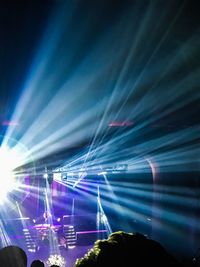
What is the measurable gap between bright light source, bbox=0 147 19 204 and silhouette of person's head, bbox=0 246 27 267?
19.3 ft

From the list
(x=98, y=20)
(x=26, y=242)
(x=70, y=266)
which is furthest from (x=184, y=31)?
(x=26, y=242)

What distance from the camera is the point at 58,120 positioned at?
230 inches

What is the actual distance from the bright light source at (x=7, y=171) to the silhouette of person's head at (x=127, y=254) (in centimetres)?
649

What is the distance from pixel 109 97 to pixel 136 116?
43.5 inches

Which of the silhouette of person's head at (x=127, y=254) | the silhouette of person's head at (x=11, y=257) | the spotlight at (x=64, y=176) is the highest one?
the spotlight at (x=64, y=176)

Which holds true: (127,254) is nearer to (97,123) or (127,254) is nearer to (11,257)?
(11,257)

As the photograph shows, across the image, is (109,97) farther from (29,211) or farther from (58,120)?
(29,211)

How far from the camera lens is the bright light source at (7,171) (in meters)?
7.40

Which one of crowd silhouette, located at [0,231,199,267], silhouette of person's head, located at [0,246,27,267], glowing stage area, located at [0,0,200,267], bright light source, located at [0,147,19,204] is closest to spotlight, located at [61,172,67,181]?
glowing stage area, located at [0,0,200,267]

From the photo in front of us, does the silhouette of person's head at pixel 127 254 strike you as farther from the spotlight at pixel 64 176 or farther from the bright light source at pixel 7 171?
the spotlight at pixel 64 176

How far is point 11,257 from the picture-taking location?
1.38 m

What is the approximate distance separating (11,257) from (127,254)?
686 mm

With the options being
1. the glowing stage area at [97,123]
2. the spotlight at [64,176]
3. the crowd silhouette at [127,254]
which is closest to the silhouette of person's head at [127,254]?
the crowd silhouette at [127,254]

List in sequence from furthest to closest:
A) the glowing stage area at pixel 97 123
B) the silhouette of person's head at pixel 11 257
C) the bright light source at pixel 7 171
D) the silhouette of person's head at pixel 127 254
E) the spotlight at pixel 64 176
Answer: the spotlight at pixel 64 176 < the bright light source at pixel 7 171 < the glowing stage area at pixel 97 123 < the silhouette of person's head at pixel 11 257 < the silhouette of person's head at pixel 127 254
